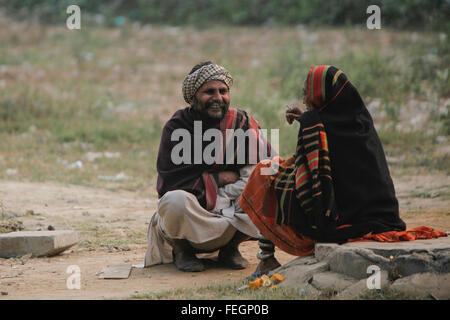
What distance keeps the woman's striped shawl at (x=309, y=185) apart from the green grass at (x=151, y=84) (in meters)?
4.56

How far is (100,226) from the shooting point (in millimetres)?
6477

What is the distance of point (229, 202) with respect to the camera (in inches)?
188

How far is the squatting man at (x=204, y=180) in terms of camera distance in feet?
15.1

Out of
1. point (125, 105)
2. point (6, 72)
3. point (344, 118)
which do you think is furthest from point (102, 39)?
point (344, 118)

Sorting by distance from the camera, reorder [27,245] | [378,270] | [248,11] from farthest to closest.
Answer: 1. [248,11]
2. [27,245]
3. [378,270]

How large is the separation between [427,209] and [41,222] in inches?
158

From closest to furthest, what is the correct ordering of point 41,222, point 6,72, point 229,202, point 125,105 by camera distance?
point 229,202, point 41,222, point 125,105, point 6,72

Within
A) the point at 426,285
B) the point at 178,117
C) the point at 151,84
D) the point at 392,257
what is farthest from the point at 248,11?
the point at 426,285

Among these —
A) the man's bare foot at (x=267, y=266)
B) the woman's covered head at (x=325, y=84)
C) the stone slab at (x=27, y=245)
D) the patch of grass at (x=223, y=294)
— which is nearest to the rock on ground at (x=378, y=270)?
the patch of grass at (x=223, y=294)

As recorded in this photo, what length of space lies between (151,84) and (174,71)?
26.9 inches

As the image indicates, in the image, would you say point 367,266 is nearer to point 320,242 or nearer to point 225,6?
point 320,242

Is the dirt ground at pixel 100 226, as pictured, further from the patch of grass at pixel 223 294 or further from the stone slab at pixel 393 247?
the stone slab at pixel 393 247

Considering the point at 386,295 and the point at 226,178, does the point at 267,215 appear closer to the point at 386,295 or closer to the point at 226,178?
the point at 226,178

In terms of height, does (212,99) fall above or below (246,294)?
above
